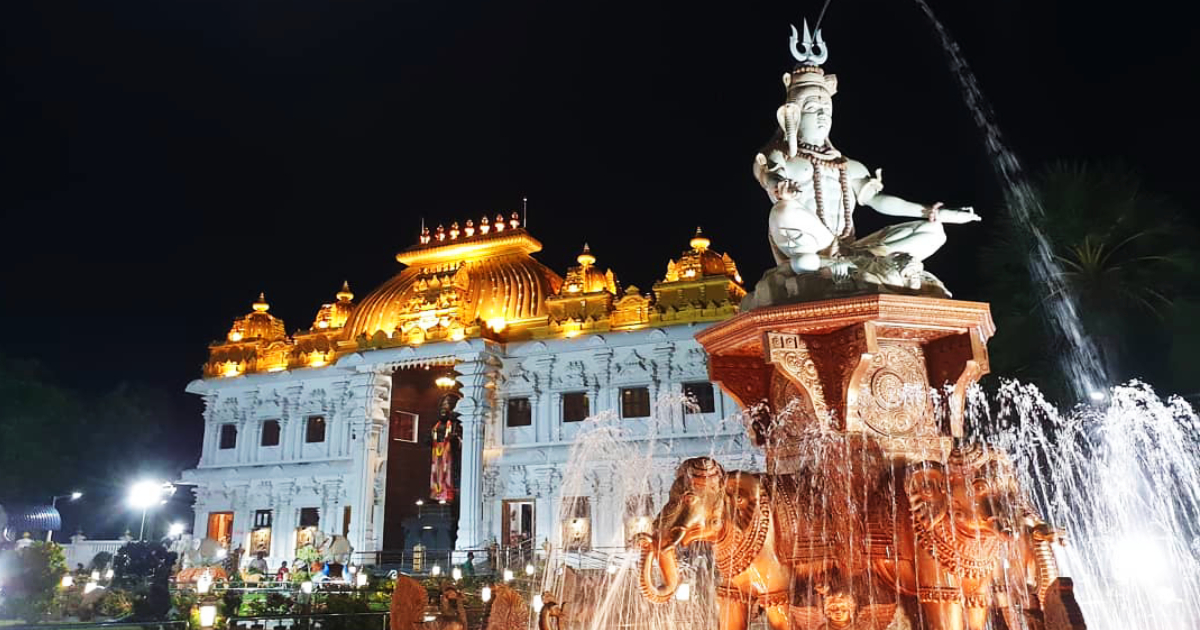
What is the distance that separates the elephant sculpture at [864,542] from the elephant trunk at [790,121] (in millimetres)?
2689

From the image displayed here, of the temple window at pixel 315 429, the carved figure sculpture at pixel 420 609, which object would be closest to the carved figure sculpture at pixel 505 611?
the carved figure sculpture at pixel 420 609

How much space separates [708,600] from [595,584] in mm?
3004

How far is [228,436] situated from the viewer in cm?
3372

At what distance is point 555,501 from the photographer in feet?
88.9

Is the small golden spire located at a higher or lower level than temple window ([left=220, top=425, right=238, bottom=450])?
higher

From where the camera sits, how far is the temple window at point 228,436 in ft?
110

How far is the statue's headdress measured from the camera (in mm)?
6918

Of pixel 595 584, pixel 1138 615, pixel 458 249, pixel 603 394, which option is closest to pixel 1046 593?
pixel 1138 615

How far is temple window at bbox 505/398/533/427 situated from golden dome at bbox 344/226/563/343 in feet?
9.09

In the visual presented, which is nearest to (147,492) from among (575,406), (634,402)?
(575,406)

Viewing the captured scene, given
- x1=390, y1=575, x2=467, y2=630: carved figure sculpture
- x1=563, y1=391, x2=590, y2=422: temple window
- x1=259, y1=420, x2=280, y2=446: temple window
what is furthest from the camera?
x1=259, y1=420, x2=280, y2=446: temple window

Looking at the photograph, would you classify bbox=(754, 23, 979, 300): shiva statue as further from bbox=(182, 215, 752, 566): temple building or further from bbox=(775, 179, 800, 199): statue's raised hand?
bbox=(182, 215, 752, 566): temple building

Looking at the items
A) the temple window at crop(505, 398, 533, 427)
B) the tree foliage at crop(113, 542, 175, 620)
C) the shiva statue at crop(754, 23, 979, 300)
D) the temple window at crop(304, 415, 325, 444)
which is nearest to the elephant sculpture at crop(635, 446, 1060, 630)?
the shiva statue at crop(754, 23, 979, 300)

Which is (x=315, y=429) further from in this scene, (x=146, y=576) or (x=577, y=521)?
(x=146, y=576)
